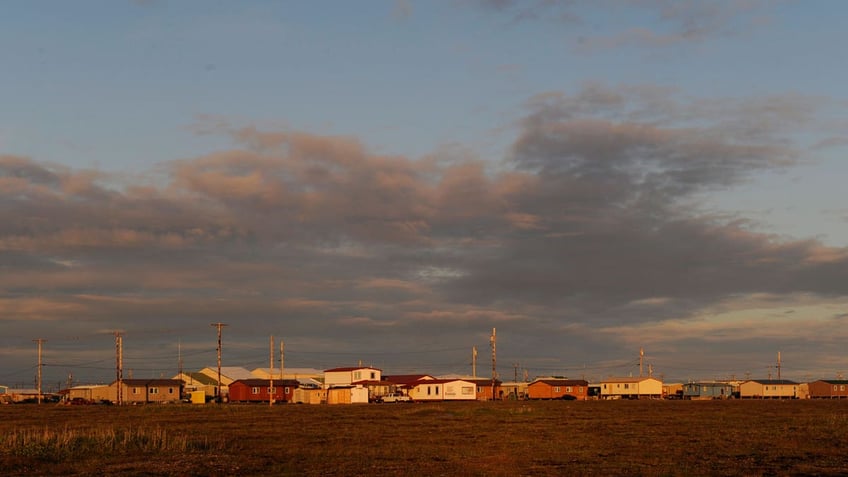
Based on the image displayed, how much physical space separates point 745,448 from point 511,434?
565 inches

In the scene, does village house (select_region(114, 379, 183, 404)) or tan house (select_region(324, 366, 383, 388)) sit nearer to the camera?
village house (select_region(114, 379, 183, 404))

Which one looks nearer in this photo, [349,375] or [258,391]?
[258,391]

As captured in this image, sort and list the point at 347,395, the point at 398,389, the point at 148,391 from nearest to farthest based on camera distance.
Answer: the point at 347,395 < the point at 148,391 < the point at 398,389

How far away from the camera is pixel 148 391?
14688 cm

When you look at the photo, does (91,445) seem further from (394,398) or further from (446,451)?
(394,398)

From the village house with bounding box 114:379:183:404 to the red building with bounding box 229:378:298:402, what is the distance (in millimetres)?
10695

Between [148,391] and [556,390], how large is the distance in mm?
72829

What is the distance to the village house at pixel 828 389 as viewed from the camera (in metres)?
172

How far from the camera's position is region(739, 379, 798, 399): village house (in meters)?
169

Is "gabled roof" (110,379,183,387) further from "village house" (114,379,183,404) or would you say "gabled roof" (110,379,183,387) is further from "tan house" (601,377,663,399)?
"tan house" (601,377,663,399)

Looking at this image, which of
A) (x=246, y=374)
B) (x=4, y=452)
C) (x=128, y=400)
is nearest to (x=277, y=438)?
(x=4, y=452)

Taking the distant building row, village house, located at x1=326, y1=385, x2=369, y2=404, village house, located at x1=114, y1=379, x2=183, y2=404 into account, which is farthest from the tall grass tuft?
village house, located at x1=114, y1=379, x2=183, y2=404

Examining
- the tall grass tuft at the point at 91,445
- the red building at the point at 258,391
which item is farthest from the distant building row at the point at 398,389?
the tall grass tuft at the point at 91,445

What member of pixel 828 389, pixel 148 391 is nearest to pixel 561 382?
pixel 828 389
